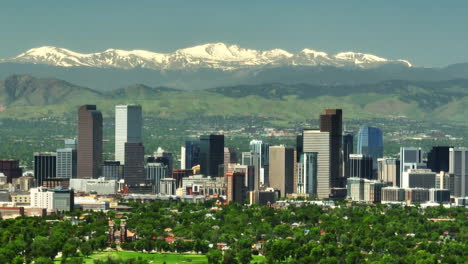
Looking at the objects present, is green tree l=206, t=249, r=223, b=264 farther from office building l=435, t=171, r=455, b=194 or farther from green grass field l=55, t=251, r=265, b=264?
office building l=435, t=171, r=455, b=194

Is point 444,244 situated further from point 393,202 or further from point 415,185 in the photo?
point 415,185

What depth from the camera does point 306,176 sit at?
195 meters

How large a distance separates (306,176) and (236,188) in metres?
23.4

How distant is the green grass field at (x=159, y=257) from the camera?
107 meters

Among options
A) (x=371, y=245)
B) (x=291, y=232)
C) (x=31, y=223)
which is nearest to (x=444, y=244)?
(x=371, y=245)

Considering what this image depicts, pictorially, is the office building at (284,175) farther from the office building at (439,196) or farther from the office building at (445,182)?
the office building at (439,196)

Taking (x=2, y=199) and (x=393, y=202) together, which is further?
(x=393, y=202)

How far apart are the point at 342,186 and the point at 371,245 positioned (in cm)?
8128

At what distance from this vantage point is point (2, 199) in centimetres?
16650

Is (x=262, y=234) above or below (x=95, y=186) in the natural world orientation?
below

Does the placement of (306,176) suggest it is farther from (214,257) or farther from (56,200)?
(214,257)

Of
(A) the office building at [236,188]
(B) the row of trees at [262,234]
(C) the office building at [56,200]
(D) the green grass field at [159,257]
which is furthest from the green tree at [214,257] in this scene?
(A) the office building at [236,188]

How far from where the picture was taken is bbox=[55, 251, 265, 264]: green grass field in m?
107

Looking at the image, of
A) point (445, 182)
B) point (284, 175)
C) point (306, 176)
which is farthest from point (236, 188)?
point (445, 182)
